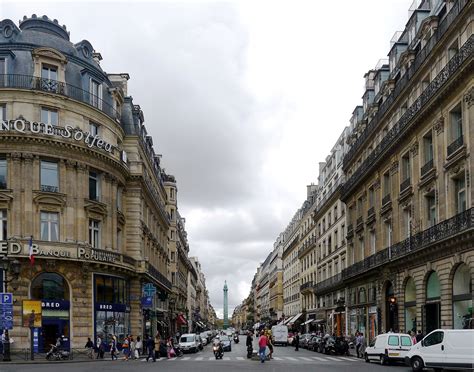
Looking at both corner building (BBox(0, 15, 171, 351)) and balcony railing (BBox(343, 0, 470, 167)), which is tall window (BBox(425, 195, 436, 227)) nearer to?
balcony railing (BBox(343, 0, 470, 167))

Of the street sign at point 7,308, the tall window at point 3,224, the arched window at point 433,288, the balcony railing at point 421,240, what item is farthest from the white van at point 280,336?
the street sign at point 7,308

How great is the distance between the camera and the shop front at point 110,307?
4538 cm

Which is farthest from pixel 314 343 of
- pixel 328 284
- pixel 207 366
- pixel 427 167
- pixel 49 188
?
pixel 49 188

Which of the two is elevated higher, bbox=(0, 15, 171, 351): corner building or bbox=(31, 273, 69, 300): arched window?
bbox=(0, 15, 171, 351): corner building

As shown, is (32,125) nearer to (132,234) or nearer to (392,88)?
(132,234)

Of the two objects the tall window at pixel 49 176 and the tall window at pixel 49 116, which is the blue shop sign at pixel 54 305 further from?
the tall window at pixel 49 116

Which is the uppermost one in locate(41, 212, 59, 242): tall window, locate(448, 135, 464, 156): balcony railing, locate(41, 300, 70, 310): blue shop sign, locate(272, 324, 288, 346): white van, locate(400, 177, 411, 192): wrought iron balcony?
locate(448, 135, 464, 156): balcony railing

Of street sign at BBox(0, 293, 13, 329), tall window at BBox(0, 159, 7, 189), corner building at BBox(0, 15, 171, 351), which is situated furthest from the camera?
tall window at BBox(0, 159, 7, 189)

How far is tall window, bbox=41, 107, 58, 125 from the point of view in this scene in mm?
43312

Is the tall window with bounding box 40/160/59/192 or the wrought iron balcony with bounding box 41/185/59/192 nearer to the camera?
the wrought iron balcony with bounding box 41/185/59/192

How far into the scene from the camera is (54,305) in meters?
42.5

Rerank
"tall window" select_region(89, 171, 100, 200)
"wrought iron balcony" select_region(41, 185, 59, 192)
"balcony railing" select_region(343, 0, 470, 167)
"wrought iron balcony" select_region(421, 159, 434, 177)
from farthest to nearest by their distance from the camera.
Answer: "tall window" select_region(89, 171, 100, 200), "wrought iron balcony" select_region(41, 185, 59, 192), "wrought iron balcony" select_region(421, 159, 434, 177), "balcony railing" select_region(343, 0, 470, 167)

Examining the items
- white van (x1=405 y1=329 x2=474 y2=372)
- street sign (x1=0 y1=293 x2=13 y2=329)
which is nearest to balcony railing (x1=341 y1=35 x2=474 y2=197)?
white van (x1=405 y1=329 x2=474 y2=372)

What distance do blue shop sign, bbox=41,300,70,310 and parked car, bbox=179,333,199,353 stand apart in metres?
12.8
